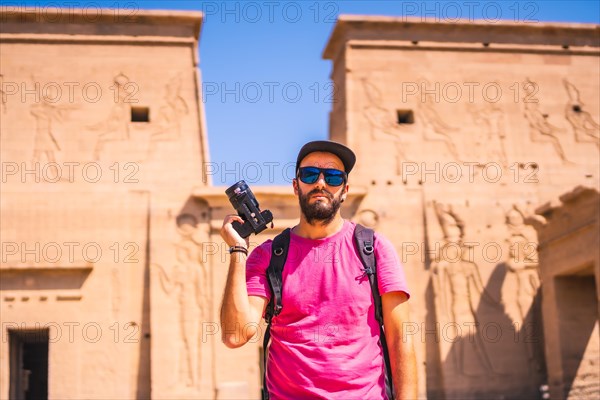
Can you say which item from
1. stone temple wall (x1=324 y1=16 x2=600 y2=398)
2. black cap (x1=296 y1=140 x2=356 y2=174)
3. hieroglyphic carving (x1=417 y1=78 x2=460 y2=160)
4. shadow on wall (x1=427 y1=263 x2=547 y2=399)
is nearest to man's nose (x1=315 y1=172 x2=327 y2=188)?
black cap (x1=296 y1=140 x2=356 y2=174)

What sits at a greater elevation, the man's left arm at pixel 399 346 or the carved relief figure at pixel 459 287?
the carved relief figure at pixel 459 287

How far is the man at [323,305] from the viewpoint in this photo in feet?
10.8

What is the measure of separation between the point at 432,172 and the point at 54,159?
21.8 ft

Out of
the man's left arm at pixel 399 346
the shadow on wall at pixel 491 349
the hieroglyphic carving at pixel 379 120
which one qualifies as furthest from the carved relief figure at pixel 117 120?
the man's left arm at pixel 399 346

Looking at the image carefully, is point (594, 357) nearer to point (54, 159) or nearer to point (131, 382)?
point (131, 382)

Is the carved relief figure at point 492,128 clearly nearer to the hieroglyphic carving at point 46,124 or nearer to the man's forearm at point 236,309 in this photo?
the hieroglyphic carving at point 46,124

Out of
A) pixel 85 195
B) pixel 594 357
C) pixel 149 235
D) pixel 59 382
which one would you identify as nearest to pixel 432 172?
pixel 594 357

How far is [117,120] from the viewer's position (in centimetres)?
1491

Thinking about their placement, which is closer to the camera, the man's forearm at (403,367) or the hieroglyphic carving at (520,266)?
the man's forearm at (403,367)

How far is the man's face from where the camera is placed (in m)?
3.62

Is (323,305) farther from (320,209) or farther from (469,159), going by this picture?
(469,159)

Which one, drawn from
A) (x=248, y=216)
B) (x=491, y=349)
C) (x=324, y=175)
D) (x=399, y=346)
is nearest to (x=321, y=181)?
(x=324, y=175)

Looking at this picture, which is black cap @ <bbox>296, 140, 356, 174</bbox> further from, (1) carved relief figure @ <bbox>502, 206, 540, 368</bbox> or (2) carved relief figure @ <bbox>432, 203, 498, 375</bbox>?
(1) carved relief figure @ <bbox>502, 206, 540, 368</bbox>

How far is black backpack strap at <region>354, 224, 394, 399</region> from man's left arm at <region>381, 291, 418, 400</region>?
2 centimetres
